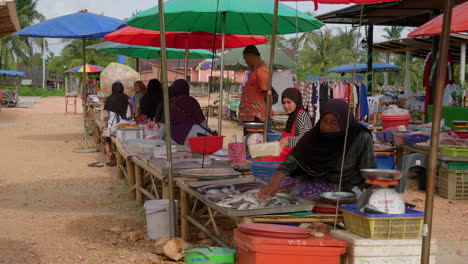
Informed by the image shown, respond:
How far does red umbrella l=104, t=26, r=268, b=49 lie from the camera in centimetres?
809

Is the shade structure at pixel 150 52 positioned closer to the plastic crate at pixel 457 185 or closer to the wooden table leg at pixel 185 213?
the plastic crate at pixel 457 185

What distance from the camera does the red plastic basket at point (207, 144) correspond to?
5.52m

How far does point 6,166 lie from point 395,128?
6.27 meters

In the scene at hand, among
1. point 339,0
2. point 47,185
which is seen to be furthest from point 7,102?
point 339,0

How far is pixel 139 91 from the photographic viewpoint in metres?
10.7

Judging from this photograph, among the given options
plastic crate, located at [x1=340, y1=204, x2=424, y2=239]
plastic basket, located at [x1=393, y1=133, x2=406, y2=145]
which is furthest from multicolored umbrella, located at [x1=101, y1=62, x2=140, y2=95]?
plastic crate, located at [x1=340, y1=204, x2=424, y2=239]

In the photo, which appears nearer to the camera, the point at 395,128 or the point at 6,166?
the point at 395,128

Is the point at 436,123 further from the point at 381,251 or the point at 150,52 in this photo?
the point at 150,52

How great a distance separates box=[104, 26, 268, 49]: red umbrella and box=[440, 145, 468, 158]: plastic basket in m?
3.46

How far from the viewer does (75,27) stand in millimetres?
9750

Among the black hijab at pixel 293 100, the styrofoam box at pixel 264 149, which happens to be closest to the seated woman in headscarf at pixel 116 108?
the black hijab at pixel 293 100

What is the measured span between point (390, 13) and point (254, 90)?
324 inches

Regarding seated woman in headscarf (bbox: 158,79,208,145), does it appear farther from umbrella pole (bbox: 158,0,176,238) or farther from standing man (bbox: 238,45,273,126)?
umbrella pole (bbox: 158,0,176,238)

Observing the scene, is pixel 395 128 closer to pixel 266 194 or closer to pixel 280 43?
pixel 266 194
